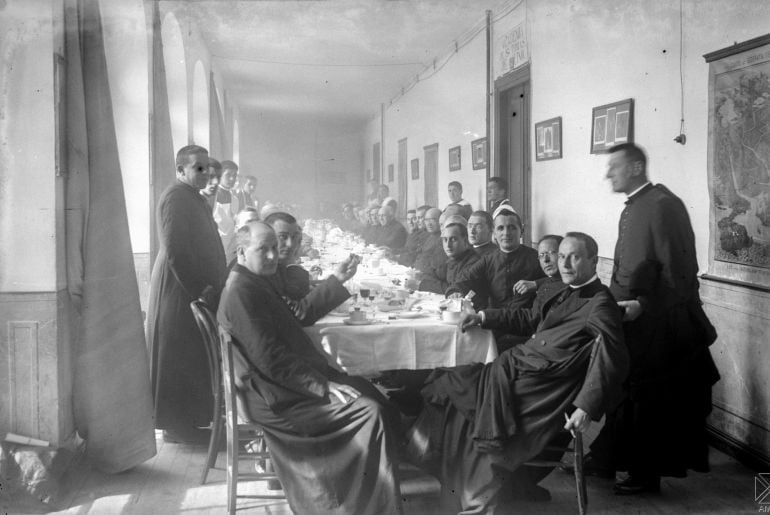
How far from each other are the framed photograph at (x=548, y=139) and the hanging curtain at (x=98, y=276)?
12.4ft

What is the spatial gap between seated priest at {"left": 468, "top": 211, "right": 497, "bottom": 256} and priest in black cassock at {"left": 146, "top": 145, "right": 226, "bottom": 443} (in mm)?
1953

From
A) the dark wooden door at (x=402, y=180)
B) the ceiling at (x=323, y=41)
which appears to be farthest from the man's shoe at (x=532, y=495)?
the dark wooden door at (x=402, y=180)

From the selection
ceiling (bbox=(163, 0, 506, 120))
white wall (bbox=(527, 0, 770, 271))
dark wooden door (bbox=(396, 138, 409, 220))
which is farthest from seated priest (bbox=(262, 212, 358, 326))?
dark wooden door (bbox=(396, 138, 409, 220))

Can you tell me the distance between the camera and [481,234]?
4.81 metres

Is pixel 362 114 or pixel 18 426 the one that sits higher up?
pixel 362 114

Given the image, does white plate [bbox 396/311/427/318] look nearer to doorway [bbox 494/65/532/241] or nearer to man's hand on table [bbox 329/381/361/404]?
man's hand on table [bbox 329/381/361/404]

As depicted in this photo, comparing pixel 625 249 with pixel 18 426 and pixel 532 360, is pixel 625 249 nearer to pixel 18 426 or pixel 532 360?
pixel 532 360

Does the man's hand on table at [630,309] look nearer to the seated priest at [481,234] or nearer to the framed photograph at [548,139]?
the seated priest at [481,234]

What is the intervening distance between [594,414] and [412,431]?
773mm

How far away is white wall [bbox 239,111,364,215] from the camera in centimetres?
1138

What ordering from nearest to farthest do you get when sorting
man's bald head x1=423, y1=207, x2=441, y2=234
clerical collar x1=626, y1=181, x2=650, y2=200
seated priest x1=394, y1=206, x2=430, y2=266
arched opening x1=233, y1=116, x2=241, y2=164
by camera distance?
clerical collar x1=626, y1=181, x2=650, y2=200 < man's bald head x1=423, y1=207, x2=441, y2=234 < seated priest x1=394, y1=206, x2=430, y2=266 < arched opening x1=233, y1=116, x2=241, y2=164

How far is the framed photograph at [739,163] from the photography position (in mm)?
3088

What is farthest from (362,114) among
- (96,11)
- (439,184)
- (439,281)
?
(96,11)

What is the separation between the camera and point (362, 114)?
1299cm
